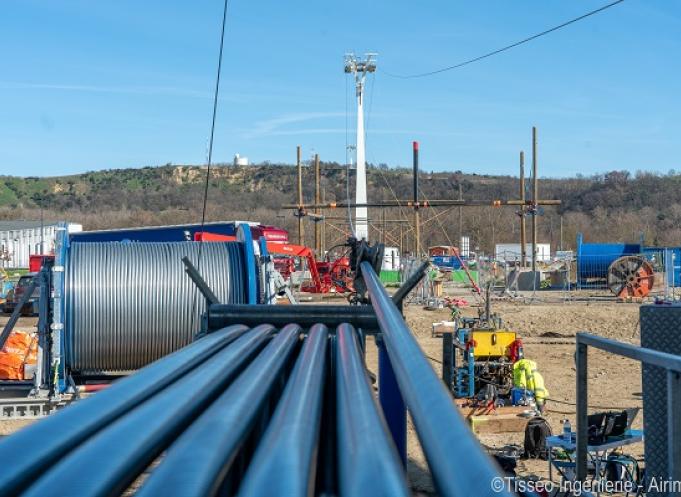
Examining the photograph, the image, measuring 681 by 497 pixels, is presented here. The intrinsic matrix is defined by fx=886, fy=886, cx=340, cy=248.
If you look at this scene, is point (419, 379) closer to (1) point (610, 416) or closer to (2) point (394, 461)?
(2) point (394, 461)

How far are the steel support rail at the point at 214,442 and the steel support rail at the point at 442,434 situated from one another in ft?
1.40

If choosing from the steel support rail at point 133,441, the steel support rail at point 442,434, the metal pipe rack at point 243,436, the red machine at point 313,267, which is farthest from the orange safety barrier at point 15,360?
the steel support rail at point 442,434

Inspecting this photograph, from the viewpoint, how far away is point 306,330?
199 inches

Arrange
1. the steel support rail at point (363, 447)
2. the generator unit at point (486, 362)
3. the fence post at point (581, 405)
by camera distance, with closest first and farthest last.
→ the steel support rail at point (363, 447)
the fence post at point (581, 405)
the generator unit at point (486, 362)

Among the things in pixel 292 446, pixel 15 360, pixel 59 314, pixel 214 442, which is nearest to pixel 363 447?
pixel 292 446

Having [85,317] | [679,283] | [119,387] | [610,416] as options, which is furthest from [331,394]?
[679,283]

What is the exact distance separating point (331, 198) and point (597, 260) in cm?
9847

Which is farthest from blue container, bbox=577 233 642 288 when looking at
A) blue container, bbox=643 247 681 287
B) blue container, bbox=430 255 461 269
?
blue container, bbox=430 255 461 269

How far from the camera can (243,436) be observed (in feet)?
7.36

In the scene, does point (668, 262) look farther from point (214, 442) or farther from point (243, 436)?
point (214, 442)

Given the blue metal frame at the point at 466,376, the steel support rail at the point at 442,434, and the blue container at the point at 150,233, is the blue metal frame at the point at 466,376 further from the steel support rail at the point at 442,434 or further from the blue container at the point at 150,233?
the steel support rail at the point at 442,434

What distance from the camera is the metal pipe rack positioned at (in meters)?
1.65

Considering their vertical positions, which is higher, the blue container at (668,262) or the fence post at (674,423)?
the blue container at (668,262)

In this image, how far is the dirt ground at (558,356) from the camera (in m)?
10.9
